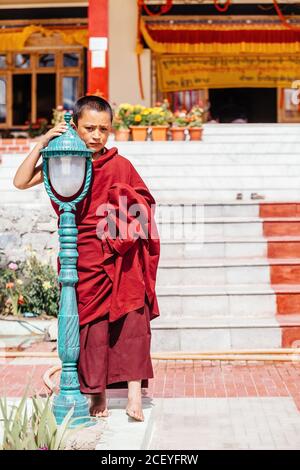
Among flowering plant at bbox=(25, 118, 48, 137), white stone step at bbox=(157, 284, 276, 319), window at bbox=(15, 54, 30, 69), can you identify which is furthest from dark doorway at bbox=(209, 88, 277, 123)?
white stone step at bbox=(157, 284, 276, 319)

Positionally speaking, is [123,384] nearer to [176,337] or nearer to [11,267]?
[176,337]

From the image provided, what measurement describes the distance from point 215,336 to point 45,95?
10.4 meters

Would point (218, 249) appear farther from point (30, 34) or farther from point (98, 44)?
point (30, 34)

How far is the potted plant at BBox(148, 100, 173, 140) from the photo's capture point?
12367mm

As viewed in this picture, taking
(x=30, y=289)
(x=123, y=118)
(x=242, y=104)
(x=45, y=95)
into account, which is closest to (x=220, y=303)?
(x=30, y=289)

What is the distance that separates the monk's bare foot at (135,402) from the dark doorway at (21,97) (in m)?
12.5

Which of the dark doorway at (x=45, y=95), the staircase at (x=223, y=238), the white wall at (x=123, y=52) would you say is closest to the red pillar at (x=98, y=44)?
the staircase at (x=223, y=238)

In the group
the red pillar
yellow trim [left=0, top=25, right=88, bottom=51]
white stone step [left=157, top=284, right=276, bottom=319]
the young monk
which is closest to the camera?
the young monk

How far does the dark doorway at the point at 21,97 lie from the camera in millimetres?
16984

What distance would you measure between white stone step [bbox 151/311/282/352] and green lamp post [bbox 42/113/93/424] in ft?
8.73

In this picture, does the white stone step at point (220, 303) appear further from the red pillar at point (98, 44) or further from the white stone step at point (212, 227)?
the red pillar at point (98, 44)

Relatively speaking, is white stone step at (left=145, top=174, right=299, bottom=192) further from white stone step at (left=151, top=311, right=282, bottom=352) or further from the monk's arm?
the monk's arm

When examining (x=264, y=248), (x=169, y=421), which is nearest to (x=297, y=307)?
(x=264, y=248)

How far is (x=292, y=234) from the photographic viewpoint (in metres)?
9.12
